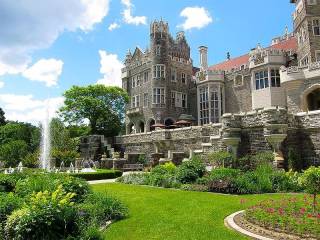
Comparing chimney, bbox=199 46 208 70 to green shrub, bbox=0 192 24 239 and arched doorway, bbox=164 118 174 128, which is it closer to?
arched doorway, bbox=164 118 174 128

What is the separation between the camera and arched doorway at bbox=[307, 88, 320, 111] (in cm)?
3307

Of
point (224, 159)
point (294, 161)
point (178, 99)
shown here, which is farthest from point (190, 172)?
point (178, 99)

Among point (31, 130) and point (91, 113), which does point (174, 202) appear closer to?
point (91, 113)

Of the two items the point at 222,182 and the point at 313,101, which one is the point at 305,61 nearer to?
the point at 313,101

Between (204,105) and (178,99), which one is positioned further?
(178,99)

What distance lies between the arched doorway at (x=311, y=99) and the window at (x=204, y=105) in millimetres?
14102

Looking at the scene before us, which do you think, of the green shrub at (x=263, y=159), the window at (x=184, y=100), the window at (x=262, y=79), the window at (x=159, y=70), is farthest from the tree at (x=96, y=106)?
the green shrub at (x=263, y=159)

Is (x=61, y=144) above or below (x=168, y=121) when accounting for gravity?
below

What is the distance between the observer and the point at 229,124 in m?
22.3

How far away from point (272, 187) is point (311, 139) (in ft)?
23.3

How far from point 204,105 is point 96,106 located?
14895 millimetres

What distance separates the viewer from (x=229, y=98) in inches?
1738

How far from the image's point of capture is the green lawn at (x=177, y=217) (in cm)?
847

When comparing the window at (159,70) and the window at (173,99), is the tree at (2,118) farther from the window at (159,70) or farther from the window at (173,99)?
the window at (173,99)
